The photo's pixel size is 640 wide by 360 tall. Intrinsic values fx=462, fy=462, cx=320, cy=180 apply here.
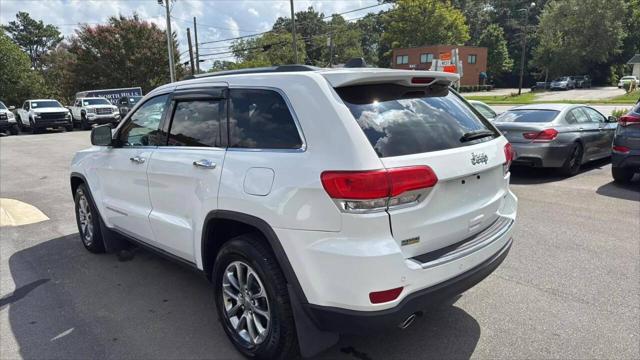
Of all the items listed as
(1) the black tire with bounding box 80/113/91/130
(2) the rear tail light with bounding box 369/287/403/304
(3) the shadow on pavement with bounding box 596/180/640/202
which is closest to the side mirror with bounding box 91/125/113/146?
(2) the rear tail light with bounding box 369/287/403/304

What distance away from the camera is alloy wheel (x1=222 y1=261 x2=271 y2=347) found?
291 centimetres

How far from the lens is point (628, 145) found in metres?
7.36

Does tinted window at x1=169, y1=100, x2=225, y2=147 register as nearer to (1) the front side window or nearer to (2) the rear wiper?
(1) the front side window

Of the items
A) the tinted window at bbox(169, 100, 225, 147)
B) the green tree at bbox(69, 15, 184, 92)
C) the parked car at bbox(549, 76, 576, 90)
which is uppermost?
the green tree at bbox(69, 15, 184, 92)

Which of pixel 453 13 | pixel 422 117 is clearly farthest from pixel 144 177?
pixel 453 13

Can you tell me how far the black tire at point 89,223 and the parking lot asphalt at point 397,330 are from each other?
132 mm

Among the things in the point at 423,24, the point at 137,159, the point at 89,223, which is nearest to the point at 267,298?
the point at 137,159

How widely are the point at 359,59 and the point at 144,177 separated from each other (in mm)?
2038

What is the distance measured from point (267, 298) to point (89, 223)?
128 inches

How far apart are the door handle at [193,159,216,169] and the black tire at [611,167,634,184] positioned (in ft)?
23.8

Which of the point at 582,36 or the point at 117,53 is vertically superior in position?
the point at 582,36

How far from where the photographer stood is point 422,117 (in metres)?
2.89

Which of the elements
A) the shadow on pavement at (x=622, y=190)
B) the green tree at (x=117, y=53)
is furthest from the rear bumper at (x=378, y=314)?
the green tree at (x=117, y=53)

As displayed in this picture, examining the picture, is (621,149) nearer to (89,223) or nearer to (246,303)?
(246,303)
